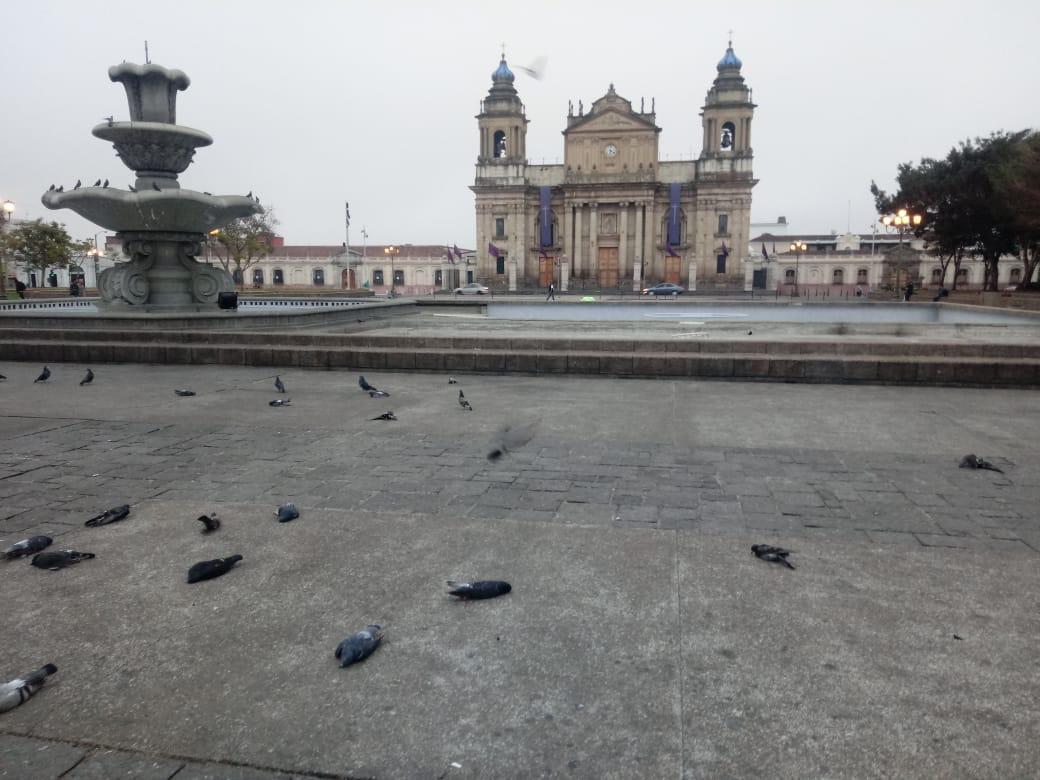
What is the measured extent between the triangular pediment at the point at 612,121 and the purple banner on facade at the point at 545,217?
724 cm

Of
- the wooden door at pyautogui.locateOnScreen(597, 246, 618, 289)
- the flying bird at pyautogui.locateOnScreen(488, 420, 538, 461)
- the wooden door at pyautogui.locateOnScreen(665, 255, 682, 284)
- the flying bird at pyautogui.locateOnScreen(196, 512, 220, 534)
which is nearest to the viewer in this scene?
the flying bird at pyautogui.locateOnScreen(196, 512, 220, 534)

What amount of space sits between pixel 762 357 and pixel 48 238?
2187 inches

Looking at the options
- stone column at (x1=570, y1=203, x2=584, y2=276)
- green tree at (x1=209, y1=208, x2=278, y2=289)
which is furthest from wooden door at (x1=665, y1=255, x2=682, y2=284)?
green tree at (x1=209, y1=208, x2=278, y2=289)

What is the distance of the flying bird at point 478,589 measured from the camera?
290 centimetres

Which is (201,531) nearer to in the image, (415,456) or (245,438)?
(415,456)

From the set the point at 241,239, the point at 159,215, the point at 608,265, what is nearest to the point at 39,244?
the point at 241,239

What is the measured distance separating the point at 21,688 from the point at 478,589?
1.62 meters

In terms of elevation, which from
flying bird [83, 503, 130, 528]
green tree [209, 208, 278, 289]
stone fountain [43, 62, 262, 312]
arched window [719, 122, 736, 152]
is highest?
arched window [719, 122, 736, 152]

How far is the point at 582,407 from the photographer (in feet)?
23.6

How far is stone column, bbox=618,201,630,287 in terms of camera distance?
2628 inches

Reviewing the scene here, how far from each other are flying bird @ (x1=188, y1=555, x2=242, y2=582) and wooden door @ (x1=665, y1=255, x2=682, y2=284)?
6633cm

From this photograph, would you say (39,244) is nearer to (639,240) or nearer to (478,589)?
(639,240)

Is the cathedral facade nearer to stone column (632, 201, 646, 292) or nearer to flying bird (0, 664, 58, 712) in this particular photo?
stone column (632, 201, 646, 292)

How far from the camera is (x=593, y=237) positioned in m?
67.2
